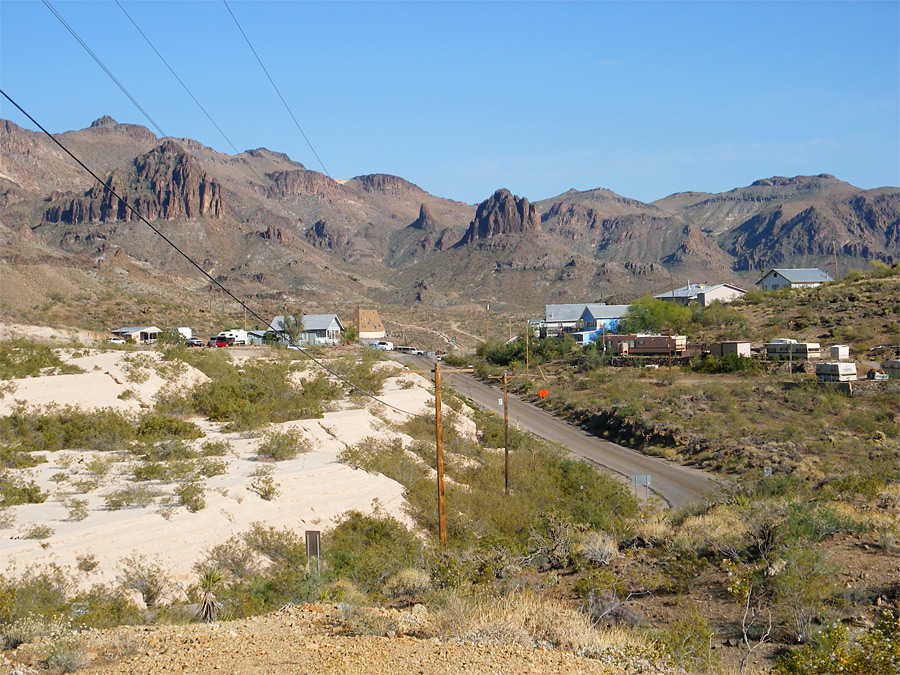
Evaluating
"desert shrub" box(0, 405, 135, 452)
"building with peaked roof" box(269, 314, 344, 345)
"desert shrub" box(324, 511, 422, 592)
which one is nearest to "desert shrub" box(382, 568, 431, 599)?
"desert shrub" box(324, 511, 422, 592)

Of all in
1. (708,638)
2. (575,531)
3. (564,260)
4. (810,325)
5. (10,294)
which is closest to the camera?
(708,638)

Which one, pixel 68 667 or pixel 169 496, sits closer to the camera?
pixel 68 667

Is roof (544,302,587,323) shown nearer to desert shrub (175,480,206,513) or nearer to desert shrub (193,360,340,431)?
desert shrub (193,360,340,431)

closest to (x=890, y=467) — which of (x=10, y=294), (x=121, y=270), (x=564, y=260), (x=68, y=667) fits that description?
(x=68, y=667)

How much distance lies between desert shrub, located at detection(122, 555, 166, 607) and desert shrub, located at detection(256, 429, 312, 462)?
8.51 metres

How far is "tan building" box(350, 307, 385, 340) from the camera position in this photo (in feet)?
289

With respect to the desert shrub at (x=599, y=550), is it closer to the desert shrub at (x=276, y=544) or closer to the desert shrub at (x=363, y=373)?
the desert shrub at (x=276, y=544)

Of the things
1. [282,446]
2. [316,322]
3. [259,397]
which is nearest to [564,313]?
[316,322]

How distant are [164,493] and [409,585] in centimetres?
903

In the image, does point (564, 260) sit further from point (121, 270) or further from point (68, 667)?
point (68, 667)

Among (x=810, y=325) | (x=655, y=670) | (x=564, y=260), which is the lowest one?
(x=655, y=670)

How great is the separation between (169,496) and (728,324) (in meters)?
67.4

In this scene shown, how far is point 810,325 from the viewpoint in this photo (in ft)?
217

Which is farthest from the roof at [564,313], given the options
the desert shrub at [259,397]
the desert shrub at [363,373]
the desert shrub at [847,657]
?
the desert shrub at [847,657]
